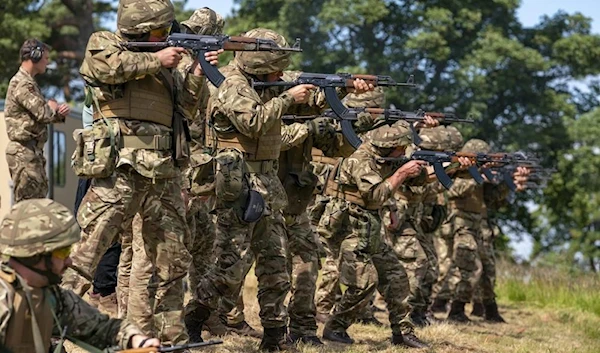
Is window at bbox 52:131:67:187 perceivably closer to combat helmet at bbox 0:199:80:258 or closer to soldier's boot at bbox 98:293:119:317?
soldier's boot at bbox 98:293:119:317

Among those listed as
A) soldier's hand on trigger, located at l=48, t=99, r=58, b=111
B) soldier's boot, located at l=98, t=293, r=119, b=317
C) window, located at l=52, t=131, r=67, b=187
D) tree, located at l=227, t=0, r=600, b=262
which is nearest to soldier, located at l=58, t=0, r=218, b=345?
soldier's boot, located at l=98, t=293, r=119, b=317

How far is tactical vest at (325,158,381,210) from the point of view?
9597 millimetres

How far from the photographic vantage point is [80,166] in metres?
7.11

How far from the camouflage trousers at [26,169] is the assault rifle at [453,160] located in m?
3.72

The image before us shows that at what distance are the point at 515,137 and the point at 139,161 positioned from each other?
67.8 feet

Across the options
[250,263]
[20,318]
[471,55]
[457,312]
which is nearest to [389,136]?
[250,263]

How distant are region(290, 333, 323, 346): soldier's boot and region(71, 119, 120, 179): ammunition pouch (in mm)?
2643

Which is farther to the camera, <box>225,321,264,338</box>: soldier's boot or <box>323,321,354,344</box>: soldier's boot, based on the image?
<box>323,321,354,344</box>: soldier's boot

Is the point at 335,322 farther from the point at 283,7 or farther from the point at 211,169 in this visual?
the point at 283,7

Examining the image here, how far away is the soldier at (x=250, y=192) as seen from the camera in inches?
312

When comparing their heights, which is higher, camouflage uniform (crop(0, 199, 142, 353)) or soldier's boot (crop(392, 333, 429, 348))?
camouflage uniform (crop(0, 199, 142, 353))

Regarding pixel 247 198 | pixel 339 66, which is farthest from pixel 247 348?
pixel 339 66

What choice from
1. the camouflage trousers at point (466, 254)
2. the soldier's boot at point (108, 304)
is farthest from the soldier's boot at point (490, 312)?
the soldier's boot at point (108, 304)

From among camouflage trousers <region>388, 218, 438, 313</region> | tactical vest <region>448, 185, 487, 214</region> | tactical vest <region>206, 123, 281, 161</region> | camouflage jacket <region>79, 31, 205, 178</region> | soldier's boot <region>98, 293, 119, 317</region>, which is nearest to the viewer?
camouflage jacket <region>79, 31, 205, 178</region>
